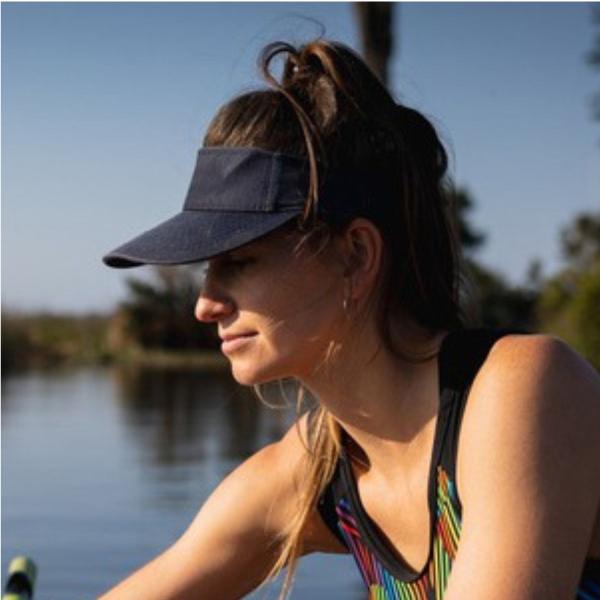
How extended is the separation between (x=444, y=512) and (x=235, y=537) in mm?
504

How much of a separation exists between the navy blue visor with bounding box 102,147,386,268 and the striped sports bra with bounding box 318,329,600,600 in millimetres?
232

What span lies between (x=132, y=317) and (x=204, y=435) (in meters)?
12.9

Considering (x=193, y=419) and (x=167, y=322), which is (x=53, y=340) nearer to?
(x=167, y=322)

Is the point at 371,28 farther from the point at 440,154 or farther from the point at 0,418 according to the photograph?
the point at 440,154

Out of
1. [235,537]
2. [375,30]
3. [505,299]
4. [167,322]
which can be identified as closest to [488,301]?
[505,299]

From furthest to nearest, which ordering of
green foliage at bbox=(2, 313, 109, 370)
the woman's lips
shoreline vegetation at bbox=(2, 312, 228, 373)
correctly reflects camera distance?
1. shoreline vegetation at bbox=(2, 312, 228, 373)
2. green foliage at bbox=(2, 313, 109, 370)
3. the woman's lips

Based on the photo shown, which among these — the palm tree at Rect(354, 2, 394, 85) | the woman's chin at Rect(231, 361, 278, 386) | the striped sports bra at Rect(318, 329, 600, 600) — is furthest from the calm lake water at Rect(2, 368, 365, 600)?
the palm tree at Rect(354, 2, 394, 85)

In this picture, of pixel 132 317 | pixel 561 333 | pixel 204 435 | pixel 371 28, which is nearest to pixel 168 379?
pixel 132 317

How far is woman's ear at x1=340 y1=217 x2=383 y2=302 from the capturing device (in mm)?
2029

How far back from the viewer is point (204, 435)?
1197cm

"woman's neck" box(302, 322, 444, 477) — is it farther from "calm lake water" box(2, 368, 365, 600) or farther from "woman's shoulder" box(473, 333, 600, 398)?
"calm lake water" box(2, 368, 365, 600)

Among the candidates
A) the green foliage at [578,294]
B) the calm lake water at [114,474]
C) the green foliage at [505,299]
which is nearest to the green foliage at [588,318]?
the green foliage at [578,294]

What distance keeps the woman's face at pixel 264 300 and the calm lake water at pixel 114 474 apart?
747 millimetres

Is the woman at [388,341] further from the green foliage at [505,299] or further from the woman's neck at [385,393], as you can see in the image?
the green foliage at [505,299]
